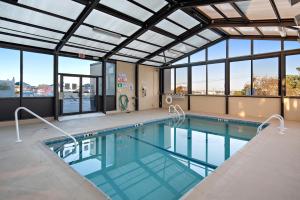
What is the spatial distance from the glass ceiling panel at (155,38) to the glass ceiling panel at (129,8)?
1.09 meters

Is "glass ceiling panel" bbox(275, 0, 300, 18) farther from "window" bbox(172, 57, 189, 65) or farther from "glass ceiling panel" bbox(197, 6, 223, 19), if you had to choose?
"window" bbox(172, 57, 189, 65)

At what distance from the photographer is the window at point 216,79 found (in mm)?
9289

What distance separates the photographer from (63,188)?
229 cm

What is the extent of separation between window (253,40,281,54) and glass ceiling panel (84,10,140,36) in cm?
550

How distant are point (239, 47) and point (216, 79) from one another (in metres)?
1.86

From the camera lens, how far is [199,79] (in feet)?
33.2

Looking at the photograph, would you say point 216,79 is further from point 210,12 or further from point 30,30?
point 30,30

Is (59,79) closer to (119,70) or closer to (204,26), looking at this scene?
(119,70)

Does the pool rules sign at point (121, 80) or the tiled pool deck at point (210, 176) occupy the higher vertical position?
the pool rules sign at point (121, 80)

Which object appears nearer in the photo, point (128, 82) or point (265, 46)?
point (265, 46)

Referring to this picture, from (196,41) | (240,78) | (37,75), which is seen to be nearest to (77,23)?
(37,75)

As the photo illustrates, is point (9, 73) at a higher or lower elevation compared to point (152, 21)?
lower

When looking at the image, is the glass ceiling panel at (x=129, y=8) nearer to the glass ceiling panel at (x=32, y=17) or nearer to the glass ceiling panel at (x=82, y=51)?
the glass ceiling panel at (x=32, y=17)

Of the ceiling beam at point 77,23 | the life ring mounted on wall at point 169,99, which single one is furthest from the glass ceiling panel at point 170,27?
the life ring mounted on wall at point 169,99
